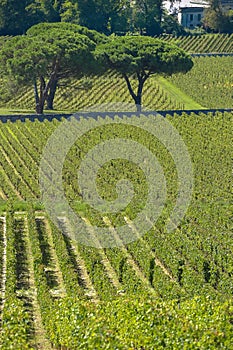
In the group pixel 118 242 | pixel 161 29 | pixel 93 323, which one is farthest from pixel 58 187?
pixel 161 29

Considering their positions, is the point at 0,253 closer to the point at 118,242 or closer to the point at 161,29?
the point at 118,242

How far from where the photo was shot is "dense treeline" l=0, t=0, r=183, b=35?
103 metres

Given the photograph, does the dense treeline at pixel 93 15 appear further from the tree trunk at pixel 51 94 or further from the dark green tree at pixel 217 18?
the tree trunk at pixel 51 94

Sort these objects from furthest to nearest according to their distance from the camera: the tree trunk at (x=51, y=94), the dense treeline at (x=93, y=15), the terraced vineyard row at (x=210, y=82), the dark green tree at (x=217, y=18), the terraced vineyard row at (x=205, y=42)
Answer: the dark green tree at (x=217, y=18) → the terraced vineyard row at (x=205, y=42) → the dense treeline at (x=93, y=15) → the terraced vineyard row at (x=210, y=82) → the tree trunk at (x=51, y=94)

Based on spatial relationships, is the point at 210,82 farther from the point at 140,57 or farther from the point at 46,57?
the point at 46,57

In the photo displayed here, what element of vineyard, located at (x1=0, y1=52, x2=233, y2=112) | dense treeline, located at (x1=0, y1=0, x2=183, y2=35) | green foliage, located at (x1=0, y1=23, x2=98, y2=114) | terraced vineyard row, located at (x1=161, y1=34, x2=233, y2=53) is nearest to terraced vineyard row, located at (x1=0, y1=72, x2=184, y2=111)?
vineyard, located at (x1=0, y1=52, x2=233, y2=112)

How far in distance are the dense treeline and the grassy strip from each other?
1910 centimetres

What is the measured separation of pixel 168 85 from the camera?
88.2 m

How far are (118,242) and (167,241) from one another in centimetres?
233

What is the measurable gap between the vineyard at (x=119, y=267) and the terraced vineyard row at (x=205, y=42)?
54562 mm

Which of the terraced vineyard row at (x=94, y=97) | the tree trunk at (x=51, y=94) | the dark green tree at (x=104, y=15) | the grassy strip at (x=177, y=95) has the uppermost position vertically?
the dark green tree at (x=104, y=15)

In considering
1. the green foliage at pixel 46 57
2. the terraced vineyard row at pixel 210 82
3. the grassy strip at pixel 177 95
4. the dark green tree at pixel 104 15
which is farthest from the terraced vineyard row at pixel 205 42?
the green foliage at pixel 46 57

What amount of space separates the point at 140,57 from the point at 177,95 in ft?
33.1

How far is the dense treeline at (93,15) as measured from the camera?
102688mm
